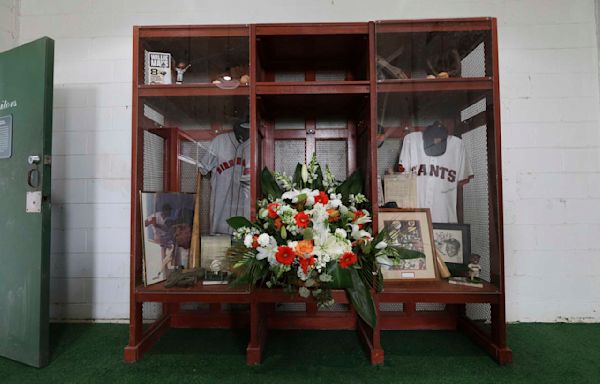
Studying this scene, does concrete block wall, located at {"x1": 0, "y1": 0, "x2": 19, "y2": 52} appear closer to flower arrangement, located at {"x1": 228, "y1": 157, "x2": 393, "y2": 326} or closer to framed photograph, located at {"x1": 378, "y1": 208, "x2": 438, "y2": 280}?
flower arrangement, located at {"x1": 228, "y1": 157, "x2": 393, "y2": 326}

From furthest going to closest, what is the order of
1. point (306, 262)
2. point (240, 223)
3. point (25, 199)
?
point (25, 199) → point (240, 223) → point (306, 262)

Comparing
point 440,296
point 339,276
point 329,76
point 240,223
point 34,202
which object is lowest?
point 440,296

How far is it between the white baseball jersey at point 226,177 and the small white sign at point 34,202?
2.85 feet

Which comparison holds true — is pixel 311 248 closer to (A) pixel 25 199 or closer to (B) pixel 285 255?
(B) pixel 285 255

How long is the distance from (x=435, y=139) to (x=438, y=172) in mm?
215

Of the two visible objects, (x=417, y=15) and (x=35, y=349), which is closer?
(x=35, y=349)

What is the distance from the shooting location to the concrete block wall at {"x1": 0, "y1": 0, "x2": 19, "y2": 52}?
7.54 feet

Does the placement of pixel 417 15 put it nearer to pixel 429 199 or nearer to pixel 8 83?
pixel 429 199

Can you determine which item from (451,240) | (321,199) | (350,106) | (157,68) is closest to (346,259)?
(321,199)

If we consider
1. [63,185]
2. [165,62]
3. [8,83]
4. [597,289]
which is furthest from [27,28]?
[597,289]

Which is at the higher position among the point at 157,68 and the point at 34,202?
the point at 157,68

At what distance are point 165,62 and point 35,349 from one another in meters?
1.79

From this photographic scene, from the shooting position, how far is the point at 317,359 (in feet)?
5.87

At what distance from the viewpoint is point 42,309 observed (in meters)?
1.68
